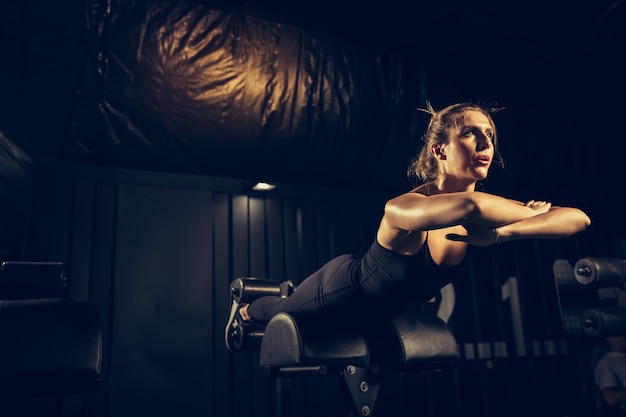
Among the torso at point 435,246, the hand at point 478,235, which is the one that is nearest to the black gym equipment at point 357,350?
the torso at point 435,246

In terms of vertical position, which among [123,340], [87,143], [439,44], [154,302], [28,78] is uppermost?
[439,44]

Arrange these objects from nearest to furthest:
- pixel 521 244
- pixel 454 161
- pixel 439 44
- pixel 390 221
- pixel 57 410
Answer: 1. pixel 390 221
2. pixel 454 161
3. pixel 57 410
4. pixel 439 44
5. pixel 521 244

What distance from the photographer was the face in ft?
7.13

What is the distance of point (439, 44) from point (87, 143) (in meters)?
2.55

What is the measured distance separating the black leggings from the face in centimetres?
48

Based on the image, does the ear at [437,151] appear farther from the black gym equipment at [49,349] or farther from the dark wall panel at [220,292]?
the black gym equipment at [49,349]

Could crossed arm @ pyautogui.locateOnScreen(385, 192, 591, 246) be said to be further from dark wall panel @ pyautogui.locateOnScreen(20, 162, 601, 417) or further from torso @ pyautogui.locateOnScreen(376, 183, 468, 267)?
dark wall panel @ pyautogui.locateOnScreen(20, 162, 601, 417)

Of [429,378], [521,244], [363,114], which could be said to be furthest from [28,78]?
[521,244]

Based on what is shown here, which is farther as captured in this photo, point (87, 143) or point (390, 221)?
point (87, 143)

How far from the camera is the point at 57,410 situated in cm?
281

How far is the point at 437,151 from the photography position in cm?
237

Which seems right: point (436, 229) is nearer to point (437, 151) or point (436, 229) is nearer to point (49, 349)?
point (437, 151)

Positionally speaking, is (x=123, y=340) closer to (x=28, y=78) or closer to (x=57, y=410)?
(x=57, y=410)

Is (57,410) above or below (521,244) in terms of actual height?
below
